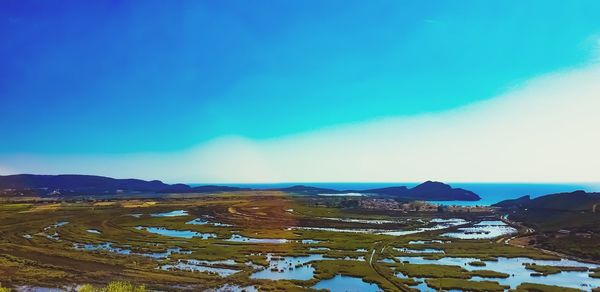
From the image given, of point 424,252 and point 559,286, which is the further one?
point 424,252

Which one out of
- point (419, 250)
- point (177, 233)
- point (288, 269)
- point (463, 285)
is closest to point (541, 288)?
point (463, 285)

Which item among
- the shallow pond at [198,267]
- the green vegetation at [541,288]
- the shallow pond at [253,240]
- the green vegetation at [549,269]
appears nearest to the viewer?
the green vegetation at [541,288]

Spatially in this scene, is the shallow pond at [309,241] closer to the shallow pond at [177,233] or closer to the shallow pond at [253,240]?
the shallow pond at [253,240]

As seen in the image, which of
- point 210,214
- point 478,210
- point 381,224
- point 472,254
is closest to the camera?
point 472,254

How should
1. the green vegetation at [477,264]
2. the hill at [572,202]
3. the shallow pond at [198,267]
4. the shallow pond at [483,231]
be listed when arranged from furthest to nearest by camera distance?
the hill at [572,202], the shallow pond at [483,231], the green vegetation at [477,264], the shallow pond at [198,267]

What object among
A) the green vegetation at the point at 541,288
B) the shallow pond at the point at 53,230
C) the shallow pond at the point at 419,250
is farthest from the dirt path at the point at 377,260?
the shallow pond at the point at 53,230

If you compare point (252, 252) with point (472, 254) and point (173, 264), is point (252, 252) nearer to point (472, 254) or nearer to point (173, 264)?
point (173, 264)

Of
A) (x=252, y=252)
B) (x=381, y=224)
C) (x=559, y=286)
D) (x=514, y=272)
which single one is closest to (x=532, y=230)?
(x=381, y=224)

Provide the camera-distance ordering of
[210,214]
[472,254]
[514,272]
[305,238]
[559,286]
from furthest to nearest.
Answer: [210,214] → [305,238] → [472,254] → [514,272] → [559,286]
